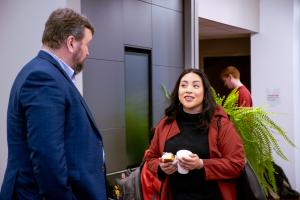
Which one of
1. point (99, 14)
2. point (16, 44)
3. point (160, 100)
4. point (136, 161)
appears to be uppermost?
point (99, 14)

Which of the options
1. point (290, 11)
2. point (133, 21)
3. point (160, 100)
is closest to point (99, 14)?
point (133, 21)

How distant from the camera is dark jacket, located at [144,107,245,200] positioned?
2.13m

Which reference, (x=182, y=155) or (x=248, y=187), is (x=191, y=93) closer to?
(x=182, y=155)

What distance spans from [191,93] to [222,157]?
382 mm

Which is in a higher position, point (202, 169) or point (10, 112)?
point (10, 112)

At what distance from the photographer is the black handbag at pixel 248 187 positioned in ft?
7.17

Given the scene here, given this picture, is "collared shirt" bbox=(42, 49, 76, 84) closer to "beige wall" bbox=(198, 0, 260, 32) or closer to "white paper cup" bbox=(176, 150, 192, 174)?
"white paper cup" bbox=(176, 150, 192, 174)

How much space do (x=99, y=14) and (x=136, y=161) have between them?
135cm

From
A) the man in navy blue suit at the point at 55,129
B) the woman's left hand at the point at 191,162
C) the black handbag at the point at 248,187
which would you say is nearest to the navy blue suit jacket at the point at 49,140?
the man in navy blue suit at the point at 55,129

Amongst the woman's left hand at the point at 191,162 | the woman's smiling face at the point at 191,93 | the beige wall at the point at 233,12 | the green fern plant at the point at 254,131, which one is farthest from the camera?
the beige wall at the point at 233,12

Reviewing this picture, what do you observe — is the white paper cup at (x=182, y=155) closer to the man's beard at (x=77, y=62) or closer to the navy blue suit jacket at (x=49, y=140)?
the navy blue suit jacket at (x=49, y=140)

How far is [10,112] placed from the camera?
1.56 meters

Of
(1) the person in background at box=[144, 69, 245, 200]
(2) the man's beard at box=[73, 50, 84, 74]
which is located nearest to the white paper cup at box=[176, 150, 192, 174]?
(1) the person in background at box=[144, 69, 245, 200]

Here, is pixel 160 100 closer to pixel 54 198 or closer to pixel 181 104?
pixel 181 104
